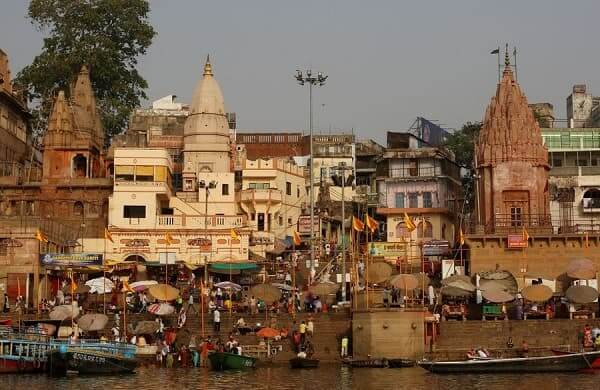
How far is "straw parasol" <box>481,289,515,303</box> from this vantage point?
148ft

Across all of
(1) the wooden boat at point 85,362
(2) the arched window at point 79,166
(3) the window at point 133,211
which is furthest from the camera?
(2) the arched window at point 79,166

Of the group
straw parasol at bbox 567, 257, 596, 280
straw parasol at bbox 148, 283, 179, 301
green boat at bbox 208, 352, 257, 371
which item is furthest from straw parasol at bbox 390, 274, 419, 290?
straw parasol at bbox 148, 283, 179, 301

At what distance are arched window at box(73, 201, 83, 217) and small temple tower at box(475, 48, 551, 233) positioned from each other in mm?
20935

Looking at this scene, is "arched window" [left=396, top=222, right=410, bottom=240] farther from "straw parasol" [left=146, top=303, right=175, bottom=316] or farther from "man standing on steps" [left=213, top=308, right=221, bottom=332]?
"straw parasol" [left=146, top=303, right=175, bottom=316]

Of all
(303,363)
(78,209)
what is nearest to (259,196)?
(78,209)

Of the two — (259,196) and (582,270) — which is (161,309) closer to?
(582,270)

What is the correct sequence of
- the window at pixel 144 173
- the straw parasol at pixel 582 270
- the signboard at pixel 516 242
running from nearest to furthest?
the straw parasol at pixel 582 270
the signboard at pixel 516 242
the window at pixel 144 173

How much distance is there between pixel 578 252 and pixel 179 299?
17515 millimetres

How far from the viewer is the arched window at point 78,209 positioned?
6194 cm

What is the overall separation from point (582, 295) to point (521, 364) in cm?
741

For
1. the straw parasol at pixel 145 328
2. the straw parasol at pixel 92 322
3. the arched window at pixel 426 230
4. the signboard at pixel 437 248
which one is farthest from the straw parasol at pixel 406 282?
the arched window at pixel 426 230

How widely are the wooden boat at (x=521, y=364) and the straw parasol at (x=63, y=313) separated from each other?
13810mm

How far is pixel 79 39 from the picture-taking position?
236ft

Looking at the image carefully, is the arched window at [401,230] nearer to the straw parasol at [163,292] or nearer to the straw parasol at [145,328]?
the straw parasol at [163,292]
